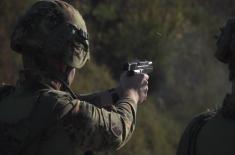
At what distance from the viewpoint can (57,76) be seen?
391 centimetres

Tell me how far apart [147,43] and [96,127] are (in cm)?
808

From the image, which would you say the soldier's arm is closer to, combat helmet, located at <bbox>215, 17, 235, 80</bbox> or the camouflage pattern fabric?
the camouflage pattern fabric

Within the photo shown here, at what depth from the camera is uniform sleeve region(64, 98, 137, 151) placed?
12.1 feet

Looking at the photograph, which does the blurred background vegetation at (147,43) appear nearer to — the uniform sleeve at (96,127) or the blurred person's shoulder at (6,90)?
the blurred person's shoulder at (6,90)

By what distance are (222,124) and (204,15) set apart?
421 inches

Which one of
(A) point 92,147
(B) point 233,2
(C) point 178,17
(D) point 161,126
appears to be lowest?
(D) point 161,126

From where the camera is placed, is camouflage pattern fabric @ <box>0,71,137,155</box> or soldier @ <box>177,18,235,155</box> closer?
soldier @ <box>177,18,235,155</box>

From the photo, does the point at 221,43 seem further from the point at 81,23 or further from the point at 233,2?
the point at 233,2

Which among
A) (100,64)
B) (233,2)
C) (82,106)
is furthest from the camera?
(100,64)

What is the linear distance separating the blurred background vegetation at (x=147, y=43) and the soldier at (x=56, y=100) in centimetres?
663

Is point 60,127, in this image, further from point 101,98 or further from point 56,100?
point 101,98

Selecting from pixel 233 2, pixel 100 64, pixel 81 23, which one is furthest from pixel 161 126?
pixel 81 23

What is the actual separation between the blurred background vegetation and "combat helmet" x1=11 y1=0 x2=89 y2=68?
6598 mm

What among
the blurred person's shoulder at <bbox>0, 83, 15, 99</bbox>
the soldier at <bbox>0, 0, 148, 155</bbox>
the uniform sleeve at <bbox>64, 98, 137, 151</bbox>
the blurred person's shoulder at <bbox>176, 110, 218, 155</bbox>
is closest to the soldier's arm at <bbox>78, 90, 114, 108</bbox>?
the soldier at <bbox>0, 0, 148, 155</bbox>
